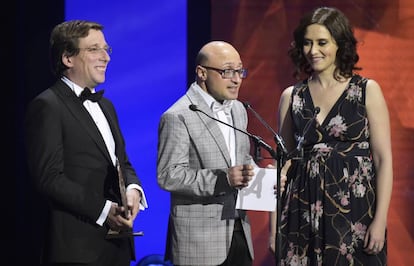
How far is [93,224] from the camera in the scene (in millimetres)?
3008

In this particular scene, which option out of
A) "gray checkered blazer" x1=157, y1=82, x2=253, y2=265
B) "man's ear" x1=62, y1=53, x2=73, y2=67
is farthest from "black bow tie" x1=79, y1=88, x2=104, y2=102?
"gray checkered blazer" x1=157, y1=82, x2=253, y2=265

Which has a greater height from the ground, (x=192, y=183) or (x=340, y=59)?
(x=340, y=59)

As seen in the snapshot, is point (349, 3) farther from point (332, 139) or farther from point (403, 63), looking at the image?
point (332, 139)

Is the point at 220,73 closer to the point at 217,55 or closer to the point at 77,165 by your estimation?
Answer: the point at 217,55

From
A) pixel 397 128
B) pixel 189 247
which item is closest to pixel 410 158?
pixel 397 128

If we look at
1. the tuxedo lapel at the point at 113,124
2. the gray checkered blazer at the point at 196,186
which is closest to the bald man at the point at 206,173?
the gray checkered blazer at the point at 196,186

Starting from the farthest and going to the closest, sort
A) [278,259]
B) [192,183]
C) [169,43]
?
[169,43]
[192,183]
[278,259]

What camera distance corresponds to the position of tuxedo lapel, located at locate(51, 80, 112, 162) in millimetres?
3031

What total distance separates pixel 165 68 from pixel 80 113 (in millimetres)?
1873

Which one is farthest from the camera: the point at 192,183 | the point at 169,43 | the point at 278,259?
the point at 169,43

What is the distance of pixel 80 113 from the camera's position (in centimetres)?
305

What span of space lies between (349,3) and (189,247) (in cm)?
238

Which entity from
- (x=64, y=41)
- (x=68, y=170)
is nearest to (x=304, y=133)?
(x=68, y=170)

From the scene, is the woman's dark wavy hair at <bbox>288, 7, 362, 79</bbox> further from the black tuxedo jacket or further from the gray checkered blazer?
the black tuxedo jacket
